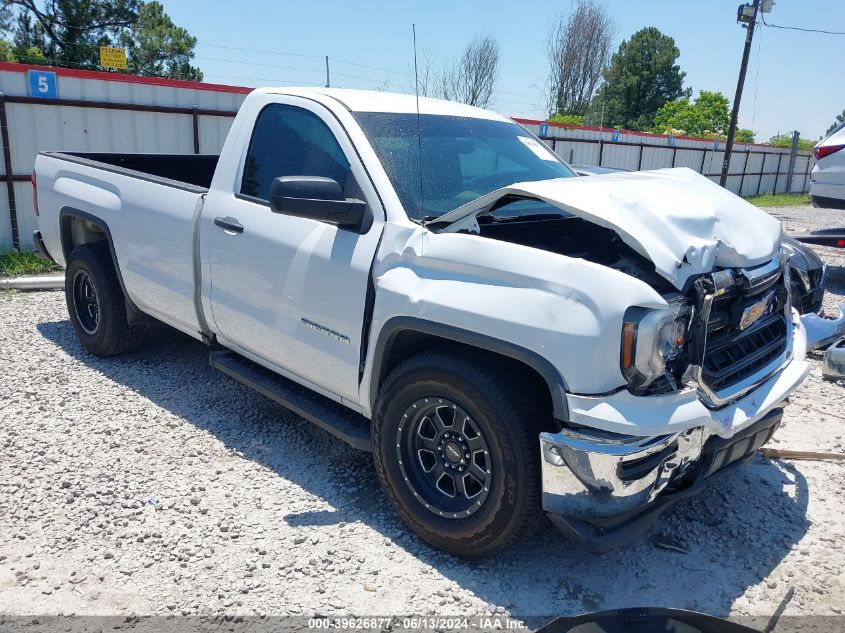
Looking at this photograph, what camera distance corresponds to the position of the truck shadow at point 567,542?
3.02 meters

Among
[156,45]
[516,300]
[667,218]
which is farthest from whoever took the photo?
[156,45]

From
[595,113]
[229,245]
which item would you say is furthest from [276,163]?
[595,113]

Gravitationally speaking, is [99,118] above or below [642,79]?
below

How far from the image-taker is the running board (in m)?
3.55

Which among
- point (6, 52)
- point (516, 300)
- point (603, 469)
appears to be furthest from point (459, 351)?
point (6, 52)

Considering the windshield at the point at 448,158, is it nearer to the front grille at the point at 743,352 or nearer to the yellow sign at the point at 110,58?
the front grille at the point at 743,352

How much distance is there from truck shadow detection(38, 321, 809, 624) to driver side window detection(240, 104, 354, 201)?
4.93 feet

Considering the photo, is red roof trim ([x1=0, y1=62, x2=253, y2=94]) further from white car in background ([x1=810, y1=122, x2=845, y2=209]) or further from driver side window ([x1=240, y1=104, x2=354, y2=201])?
white car in background ([x1=810, y1=122, x2=845, y2=209])

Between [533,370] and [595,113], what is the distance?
48.7 metres

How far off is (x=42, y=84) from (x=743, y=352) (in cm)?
932

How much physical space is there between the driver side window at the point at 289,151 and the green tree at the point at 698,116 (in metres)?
43.6

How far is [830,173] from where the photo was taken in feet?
32.3

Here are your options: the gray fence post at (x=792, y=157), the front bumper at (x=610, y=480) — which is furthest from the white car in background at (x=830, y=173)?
the gray fence post at (x=792, y=157)

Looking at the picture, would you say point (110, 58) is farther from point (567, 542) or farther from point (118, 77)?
point (567, 542)
